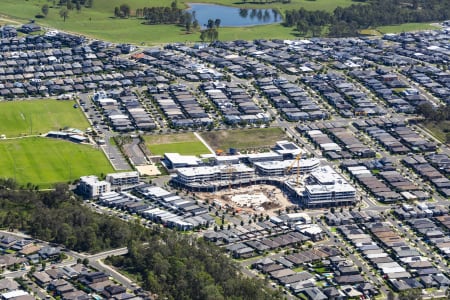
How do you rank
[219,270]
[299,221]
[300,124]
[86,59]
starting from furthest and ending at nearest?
[86,59] → [300,124] → [299,221] → [219,270]

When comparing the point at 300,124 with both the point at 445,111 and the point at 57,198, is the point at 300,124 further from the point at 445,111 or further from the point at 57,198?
the point at 57,198

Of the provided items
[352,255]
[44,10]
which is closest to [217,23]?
[44,10]

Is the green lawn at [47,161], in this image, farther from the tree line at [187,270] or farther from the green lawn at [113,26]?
the green lawn at [113,26]

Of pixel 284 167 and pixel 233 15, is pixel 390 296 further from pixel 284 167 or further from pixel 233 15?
pixel 233 15

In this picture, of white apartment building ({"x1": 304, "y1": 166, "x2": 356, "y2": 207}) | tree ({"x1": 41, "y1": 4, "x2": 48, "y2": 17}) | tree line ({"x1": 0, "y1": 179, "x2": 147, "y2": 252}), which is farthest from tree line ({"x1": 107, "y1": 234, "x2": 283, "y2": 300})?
tree ({"x1": 41, "y1": 4, "x2": 48, "y2": 17})

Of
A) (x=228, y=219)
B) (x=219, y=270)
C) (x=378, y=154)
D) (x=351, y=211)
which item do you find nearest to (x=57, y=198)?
(x=228, y=219)

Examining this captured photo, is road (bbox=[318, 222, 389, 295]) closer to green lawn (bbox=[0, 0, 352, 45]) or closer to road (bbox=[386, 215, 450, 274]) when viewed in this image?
road (bbox=[386, 215, 450, 274])
